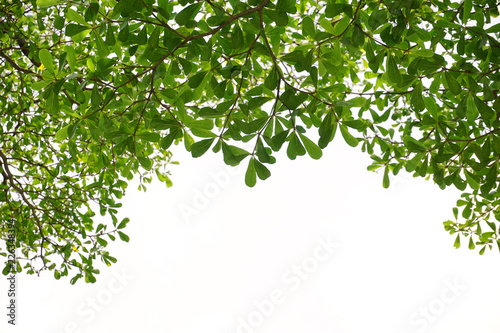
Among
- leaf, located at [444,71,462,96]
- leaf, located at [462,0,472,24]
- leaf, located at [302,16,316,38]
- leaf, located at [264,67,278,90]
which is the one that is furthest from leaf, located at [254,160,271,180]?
leaf, located at [462,0,472,24]

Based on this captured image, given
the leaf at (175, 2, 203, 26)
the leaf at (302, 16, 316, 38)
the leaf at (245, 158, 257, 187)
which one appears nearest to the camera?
the leaf at (175, 2, 203, 26)

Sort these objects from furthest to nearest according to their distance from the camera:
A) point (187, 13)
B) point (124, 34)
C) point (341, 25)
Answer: point (341, 25)
point (124, 34)
point (187, 13)

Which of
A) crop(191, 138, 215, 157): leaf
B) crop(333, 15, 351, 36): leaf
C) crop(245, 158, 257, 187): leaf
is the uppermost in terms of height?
crop(333, 15, 351, 36): leaf

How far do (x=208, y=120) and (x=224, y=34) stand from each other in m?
0.35

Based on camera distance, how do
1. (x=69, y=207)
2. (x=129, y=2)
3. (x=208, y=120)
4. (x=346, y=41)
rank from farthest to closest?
(x=69, y=207)
(x=208, y=120)
(x=346, y=41)
(x=129, y=2)

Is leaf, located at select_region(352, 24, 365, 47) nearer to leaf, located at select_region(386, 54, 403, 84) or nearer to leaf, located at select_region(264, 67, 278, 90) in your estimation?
leaf, located at select_region(386, 54, 403, 84)

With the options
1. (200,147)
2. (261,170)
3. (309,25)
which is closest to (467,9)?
(309,25)

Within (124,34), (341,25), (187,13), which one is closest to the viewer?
(187,13)

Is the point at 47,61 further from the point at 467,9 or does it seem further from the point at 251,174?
the point at 467,9

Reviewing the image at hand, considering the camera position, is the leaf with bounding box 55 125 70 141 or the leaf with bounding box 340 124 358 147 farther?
the leaf with bounding box 55 125 70 141

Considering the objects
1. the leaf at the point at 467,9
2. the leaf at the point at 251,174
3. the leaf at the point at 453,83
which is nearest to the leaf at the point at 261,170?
the leaf at the point at 251,174

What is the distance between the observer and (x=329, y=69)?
1.47 metres

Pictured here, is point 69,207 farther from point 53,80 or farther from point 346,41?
point 346,41

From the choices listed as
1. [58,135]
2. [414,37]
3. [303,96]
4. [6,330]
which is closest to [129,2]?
[58,135]
